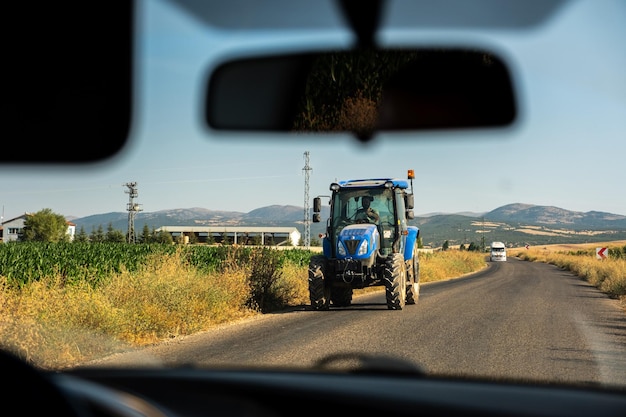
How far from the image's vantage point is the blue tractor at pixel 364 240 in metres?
14.6

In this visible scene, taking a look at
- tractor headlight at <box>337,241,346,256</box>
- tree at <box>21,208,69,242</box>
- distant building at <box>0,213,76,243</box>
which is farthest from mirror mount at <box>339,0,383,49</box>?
tractor headlight at <box>337,241,346,256</box>

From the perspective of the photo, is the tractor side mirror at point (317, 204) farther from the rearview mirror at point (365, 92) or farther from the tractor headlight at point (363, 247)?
the rearview mirror at point (365, 92)

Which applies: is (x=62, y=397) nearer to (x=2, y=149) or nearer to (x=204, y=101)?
(x=2, y=149)

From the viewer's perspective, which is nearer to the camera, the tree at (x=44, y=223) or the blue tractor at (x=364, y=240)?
the tree at (x=44, y=223)

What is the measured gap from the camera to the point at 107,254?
1069 inches

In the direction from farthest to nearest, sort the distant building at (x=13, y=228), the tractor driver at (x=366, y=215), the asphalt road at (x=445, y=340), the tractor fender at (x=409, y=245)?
the tractor fender at (x=409, y=245)
the tractor driver at (x=366, y=215)
the asphalt road at (x=445, y=340)
the distant building at (x=13, y=228)

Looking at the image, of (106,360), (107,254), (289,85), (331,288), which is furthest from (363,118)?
(107,254)

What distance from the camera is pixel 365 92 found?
2768 millimetres

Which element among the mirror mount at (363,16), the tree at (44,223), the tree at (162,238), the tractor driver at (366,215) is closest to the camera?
the mirror mount at (363,16)

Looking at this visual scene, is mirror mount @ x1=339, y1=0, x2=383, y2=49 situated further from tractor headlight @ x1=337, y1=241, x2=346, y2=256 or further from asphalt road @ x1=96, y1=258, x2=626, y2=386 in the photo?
tractor headlight @ x1=337, y1=241, x2=346, y2=256

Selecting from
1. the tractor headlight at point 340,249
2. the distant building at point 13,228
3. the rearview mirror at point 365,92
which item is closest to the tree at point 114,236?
the tractor headlight at point 340,249

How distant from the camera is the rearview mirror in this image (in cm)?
280

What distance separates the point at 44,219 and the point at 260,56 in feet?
17.7

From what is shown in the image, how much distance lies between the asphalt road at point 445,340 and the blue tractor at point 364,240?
1.90ft
